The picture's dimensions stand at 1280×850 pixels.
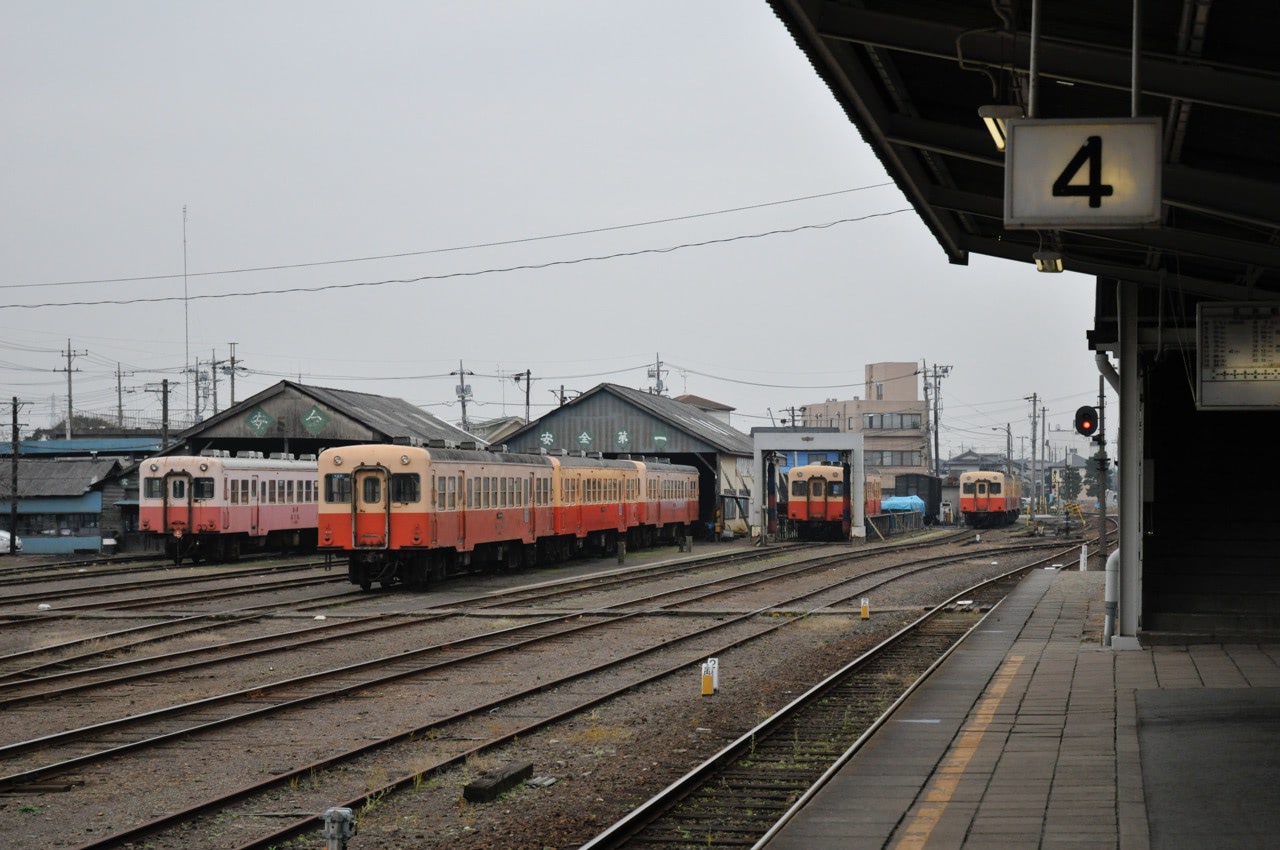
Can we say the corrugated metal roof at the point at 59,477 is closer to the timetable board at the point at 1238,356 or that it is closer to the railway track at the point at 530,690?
the railway track at the point at 530,690

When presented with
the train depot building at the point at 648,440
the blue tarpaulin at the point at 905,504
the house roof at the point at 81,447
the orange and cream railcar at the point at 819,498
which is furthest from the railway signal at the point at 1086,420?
the house roof at the point at 81,447

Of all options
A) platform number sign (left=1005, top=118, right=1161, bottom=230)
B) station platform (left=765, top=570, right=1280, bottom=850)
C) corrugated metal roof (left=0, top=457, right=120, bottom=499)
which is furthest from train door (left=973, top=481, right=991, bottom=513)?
platform number sign (left=1005, top=118, right=1161, bottom=230)

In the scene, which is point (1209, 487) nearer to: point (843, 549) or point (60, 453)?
point (843, 549)

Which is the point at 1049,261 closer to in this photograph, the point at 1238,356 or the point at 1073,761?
the point at 1238,356

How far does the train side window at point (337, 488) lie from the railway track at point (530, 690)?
19.7 ft

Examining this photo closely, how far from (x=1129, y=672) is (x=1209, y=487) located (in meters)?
2.81

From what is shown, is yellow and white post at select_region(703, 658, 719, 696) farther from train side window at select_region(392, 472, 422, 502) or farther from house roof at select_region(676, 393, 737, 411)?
house roof at select_region(676, 393, 737, 411)

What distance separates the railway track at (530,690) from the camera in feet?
29.7

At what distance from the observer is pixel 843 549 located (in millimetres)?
40906

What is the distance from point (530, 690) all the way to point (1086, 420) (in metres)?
10.7

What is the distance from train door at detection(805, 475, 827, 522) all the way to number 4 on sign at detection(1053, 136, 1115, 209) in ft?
134

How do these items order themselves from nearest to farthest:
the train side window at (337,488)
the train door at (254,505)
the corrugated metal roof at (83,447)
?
1. the train side window at (337,488)
2. the train door at (254,505)
3. the corrugated metal roof at (83,447)

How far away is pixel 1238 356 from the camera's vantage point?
37.7 feet

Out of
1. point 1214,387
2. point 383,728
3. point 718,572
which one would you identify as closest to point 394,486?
point 718,572
